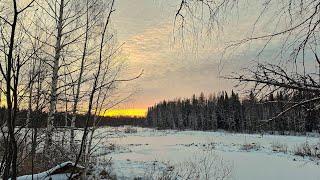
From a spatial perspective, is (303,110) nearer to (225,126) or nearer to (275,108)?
(275,108)

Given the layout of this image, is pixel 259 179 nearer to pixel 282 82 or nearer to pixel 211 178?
pixel 211 178

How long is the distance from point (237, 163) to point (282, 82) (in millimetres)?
14080

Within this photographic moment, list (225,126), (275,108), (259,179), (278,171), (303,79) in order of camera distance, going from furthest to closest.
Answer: (225,126) < (278,171) < (259,179) < (275,108) < (303,79)

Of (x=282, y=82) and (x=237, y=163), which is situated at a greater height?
(x=282, y=82)

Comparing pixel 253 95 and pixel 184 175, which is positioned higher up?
pixel 253 95

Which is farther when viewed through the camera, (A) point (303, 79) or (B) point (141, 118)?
(B) point (141, 118)

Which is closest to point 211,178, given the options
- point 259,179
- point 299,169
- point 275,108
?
point 259,179

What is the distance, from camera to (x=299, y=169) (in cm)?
1433

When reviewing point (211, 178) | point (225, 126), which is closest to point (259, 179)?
point (211, 178)

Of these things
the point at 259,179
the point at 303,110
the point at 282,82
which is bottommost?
the point at 259,179

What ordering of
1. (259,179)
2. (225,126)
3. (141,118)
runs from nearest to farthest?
(259,179) → (225,126) → (141,118)

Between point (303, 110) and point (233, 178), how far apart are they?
9698 mm

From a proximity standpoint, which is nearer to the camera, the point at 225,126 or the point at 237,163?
the point at 237,163

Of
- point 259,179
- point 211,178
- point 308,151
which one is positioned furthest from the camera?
point 308,151
